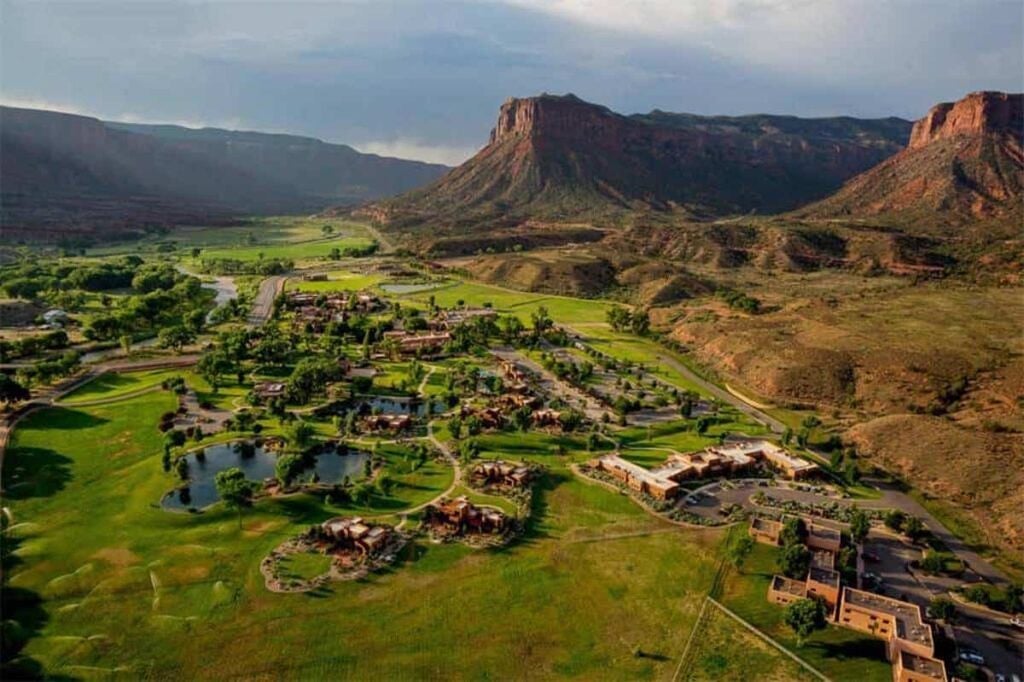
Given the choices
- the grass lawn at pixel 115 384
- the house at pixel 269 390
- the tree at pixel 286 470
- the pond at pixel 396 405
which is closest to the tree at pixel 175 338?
the grass lawn at pixel 115 384

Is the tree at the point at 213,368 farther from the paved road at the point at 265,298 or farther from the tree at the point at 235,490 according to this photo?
the paved road at the point at 265,298

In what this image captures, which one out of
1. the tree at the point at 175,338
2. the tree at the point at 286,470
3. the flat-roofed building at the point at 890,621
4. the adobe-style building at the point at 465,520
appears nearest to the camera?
the flat-roofed building at the point at 890,621

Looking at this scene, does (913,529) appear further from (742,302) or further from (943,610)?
(742,302)

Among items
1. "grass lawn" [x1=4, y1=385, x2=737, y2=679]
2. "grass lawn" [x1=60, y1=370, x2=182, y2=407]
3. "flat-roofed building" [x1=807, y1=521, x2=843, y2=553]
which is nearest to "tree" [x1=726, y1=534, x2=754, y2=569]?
"grass lawn" [x1=4, y1=385, x2=737, y2=679]

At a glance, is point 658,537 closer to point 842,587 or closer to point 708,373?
point 842,587

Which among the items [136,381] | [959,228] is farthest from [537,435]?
[959,228]

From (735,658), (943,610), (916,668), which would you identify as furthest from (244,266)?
(916,668)
